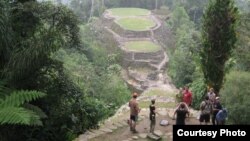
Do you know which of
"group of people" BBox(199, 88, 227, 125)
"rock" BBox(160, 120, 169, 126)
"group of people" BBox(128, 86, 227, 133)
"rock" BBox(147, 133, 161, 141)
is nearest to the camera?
"group of people" BBox(128, 86, 227, 133)

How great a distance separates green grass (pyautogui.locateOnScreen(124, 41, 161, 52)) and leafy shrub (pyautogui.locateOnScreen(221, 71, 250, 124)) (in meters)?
30.8

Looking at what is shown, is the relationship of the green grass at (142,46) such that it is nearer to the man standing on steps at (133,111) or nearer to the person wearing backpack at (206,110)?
the man standing on steps at (133,111)

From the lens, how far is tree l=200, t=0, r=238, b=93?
12.3 meters

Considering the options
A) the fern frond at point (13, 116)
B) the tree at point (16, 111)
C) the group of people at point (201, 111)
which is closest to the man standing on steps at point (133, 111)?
the group of people at point (201, 111)

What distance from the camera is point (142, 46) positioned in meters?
43.2

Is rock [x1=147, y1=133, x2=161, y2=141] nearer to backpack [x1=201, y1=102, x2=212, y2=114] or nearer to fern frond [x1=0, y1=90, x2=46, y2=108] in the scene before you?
backpack [x1=201, y1=102, x2=212, y2=114]

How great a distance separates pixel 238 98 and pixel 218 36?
2478 millimetres

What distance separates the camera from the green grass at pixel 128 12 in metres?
53.9

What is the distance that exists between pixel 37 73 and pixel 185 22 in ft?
135

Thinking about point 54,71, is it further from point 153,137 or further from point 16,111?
point 16,111

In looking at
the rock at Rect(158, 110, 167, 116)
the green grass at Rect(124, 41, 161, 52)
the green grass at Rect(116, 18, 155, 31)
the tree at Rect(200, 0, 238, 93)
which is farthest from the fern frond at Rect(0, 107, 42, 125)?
the green grass at Rect(116, 18, 155, 31)

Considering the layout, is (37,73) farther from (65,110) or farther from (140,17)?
(140,17)

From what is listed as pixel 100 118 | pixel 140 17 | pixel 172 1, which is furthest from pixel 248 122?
pixel 172 1

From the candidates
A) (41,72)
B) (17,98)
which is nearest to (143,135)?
(41,72)
